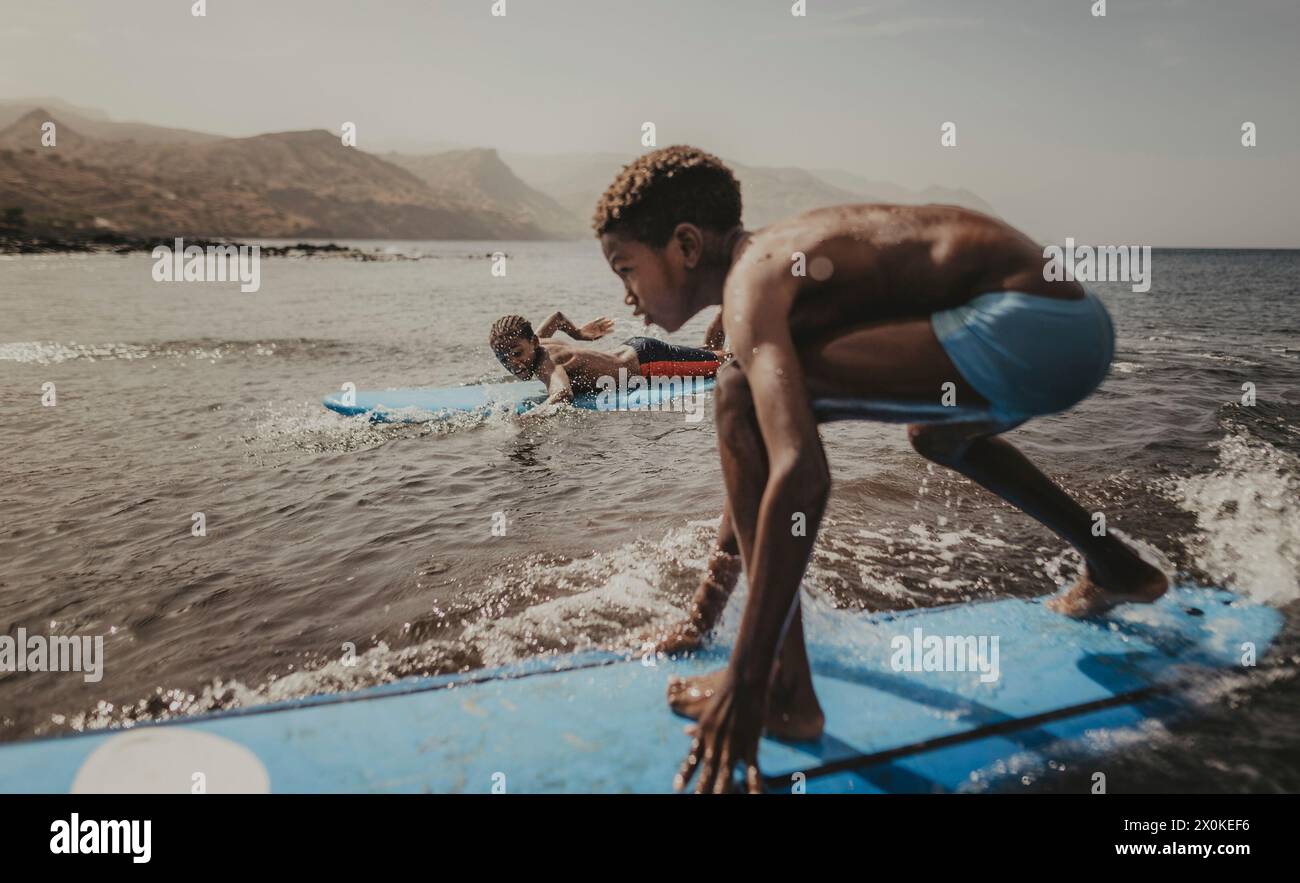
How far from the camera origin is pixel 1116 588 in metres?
3.16

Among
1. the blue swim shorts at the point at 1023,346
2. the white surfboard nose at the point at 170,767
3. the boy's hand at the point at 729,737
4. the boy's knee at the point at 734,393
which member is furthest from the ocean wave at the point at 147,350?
the blue swim shorts at the point at 1023,346

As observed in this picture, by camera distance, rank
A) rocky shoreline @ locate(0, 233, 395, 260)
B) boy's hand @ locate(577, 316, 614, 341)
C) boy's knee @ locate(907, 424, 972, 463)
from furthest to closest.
A: rocky shoreline @ locate(0, 233, 395, 260)
boy's hand @ locate(577, 316, 614, 341)
boy's knee @ locate(907, 424, 972, 463)

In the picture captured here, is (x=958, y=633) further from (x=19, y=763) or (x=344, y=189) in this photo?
(x=344, y=189)

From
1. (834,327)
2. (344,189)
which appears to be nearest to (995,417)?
(834,327)

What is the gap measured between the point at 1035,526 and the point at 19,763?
5.41m

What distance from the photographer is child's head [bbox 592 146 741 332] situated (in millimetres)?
2504

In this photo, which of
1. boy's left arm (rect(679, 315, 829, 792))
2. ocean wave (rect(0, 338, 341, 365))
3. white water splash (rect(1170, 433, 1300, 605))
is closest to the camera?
boy's left arm (rect(679, 315, 829, 792))

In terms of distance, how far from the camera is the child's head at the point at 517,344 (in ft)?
28.9

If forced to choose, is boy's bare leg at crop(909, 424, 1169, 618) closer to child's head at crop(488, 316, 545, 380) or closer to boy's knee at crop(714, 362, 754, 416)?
boy's knee at crop(714, 362, 754, 416)

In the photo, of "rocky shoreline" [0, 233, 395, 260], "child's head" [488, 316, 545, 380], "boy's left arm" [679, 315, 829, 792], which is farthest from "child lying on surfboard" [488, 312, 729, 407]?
"rocky shoreline" [0, 233, 395, 260]

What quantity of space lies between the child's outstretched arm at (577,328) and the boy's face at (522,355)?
288 millimetres

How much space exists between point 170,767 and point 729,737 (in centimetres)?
177

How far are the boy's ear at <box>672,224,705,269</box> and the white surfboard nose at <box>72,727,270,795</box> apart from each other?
2144 millimetres
